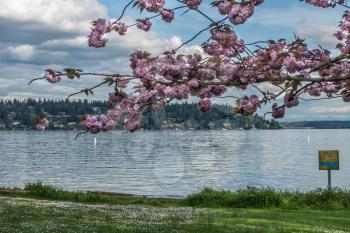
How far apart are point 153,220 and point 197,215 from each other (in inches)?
105

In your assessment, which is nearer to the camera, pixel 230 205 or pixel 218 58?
pixel 218 58

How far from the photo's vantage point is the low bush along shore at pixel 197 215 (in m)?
19.7

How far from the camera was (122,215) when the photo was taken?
23.3 meters

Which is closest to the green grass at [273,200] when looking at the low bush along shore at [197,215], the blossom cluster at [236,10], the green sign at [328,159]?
the low bush along shore at [197,215]

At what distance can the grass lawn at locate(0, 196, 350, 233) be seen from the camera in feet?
63.7

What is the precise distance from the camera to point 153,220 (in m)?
21.8

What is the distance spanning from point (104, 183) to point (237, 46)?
69360 mm

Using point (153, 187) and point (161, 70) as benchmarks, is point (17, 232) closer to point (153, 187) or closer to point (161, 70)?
point (161, 70)

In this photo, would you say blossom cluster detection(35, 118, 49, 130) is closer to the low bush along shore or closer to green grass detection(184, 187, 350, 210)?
the low bush along shore

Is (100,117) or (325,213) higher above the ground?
(100,117)

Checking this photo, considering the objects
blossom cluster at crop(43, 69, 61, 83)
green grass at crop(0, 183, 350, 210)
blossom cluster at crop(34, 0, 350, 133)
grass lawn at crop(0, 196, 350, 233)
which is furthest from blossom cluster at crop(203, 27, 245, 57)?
green grass at crop(0, 183, 350, 210)

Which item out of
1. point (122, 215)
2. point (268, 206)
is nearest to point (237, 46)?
point (122, 215)

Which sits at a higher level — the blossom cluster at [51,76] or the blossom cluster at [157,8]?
the blossom cluster at [157,8]

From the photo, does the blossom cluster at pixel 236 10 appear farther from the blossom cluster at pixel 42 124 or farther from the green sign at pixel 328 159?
the green sign at pixel 328 159
